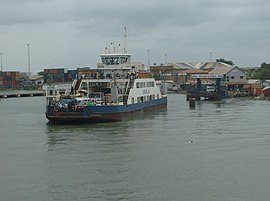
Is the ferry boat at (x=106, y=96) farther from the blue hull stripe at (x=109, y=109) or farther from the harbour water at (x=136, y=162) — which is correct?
the harbour water at (x=136, y=162)

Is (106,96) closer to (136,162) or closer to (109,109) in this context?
(109,109)

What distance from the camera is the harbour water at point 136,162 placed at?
1412 centimetres

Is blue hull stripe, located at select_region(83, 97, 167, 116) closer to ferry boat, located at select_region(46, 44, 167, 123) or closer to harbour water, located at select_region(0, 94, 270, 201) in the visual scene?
ferry boat, located at select_region(46, 44, 167, 123)

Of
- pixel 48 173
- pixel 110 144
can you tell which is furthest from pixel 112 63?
pixel 48 173

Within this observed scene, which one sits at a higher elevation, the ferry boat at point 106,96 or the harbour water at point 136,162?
the ferry boat at point 106,96

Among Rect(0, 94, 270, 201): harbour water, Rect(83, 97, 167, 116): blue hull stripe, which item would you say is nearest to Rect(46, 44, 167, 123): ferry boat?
Rect(83, 97, 167, 116): blue hull stripe

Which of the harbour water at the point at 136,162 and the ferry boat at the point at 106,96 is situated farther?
the ferry boat at the point at 106,96

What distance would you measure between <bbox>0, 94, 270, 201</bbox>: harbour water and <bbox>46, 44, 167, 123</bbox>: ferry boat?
0.78 m

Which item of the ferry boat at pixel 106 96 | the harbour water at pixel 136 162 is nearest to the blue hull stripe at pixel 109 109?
the ferry boat at pixel 106 96

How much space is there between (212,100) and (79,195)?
42.5m

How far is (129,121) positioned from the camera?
3141 centimetres

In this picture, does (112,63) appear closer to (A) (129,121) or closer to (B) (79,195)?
(A) (129,121)

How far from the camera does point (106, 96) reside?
3133 centimetres

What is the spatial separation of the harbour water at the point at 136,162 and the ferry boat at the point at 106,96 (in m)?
0.78
